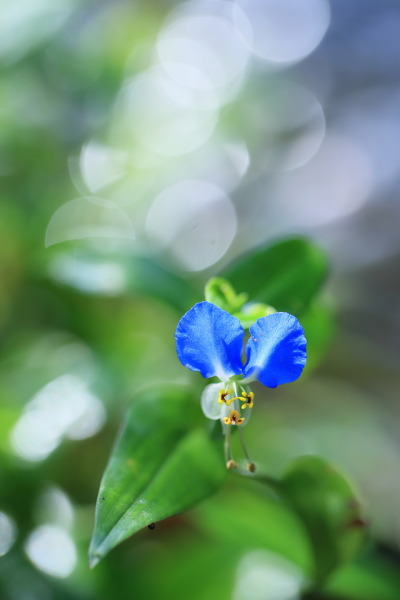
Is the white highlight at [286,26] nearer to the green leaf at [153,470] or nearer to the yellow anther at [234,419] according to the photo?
the green leaf at [153,470]

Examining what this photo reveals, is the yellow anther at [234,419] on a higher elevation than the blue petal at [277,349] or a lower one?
lower

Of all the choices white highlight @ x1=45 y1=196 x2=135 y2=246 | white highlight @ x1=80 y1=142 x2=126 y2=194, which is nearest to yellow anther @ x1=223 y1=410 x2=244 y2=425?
white highlight @ x1=45 y1=196 x2=135 y2=246

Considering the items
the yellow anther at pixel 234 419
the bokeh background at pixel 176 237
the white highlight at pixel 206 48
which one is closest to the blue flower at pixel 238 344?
the yellow anther at pixel 234 419

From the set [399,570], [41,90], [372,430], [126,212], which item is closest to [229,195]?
[126,212]

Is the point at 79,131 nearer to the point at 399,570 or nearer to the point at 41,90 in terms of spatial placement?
the point at 41,90

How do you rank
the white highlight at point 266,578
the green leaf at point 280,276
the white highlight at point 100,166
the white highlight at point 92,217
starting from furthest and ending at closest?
the white highlight at point 100,166 < the white highlight at point 92,217 < the white highlight at point 266,578 < the green leaf at point 280,276
